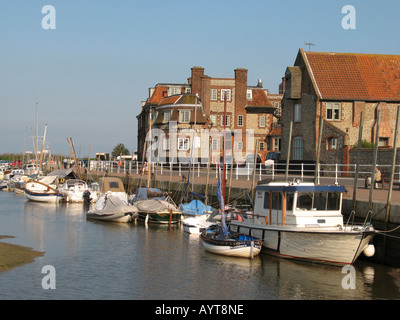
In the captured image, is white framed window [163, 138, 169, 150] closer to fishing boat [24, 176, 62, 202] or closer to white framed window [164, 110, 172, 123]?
white framed window [164, 110, 172, 123]

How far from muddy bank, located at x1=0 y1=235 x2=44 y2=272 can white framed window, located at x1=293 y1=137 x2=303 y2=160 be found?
30197 mm

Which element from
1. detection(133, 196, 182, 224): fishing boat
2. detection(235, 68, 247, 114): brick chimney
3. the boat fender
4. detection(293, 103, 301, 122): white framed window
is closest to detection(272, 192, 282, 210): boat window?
the boat fender

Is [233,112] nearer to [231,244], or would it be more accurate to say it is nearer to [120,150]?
[231,244]

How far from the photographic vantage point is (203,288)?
67.2 ft

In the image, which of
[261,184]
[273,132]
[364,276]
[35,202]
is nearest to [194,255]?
[261,184]

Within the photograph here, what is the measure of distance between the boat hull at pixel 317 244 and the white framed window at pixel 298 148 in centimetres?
2627

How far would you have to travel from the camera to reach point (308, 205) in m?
24.6

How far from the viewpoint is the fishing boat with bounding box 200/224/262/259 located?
25094 mm

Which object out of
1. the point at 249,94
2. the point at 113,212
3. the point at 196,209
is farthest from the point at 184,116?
the point at 196,209

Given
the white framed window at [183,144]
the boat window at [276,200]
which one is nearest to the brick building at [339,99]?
the white framed window at [183,144]

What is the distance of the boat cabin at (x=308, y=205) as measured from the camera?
2433 cm

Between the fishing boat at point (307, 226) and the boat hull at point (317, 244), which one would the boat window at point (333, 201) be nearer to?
the fishing boat at point (307, 226)

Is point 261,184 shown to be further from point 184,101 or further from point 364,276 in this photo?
point 184,101
